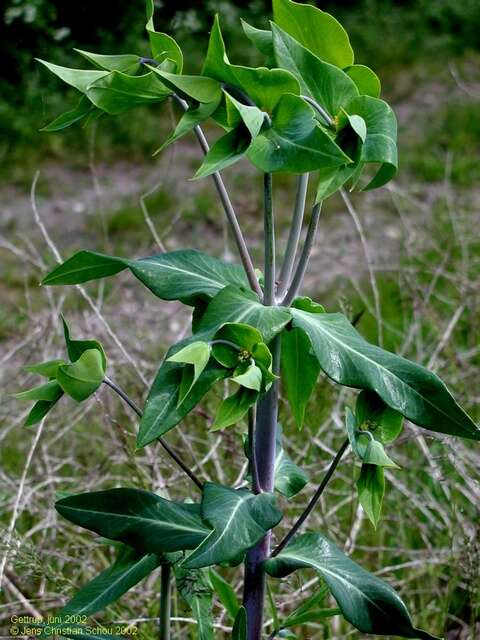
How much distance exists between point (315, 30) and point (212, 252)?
260 cm

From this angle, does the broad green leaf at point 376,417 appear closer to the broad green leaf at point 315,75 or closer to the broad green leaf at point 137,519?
the broad green leaf at point 137,519

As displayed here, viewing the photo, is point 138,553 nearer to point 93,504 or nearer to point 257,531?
point 93,504

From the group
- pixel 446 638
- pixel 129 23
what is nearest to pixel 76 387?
pixel 446 638

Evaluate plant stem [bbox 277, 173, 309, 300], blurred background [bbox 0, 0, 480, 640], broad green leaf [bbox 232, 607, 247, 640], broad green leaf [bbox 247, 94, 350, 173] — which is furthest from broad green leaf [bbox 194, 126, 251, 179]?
broad green leaf [bbox 232, 607, 247, 640]

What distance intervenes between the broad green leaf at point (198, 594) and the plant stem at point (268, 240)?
1.45ft

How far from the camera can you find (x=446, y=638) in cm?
190

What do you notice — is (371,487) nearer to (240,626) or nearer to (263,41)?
(240,626)

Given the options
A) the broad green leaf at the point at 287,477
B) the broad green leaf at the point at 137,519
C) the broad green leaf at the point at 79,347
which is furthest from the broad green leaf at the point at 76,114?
the broad green leaf at the point at 287,477

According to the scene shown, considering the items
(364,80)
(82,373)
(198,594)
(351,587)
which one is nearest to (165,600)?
(198,594)

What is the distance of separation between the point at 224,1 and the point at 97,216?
110 centimetres

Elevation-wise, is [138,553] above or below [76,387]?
below

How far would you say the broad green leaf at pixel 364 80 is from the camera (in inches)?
46.6

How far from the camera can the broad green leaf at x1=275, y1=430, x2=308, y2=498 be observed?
1400 mm

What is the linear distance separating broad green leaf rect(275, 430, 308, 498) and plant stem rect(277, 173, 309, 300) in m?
0.30
